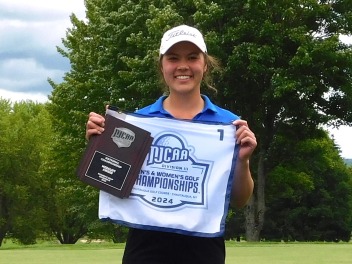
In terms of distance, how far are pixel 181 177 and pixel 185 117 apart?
30 centimetres

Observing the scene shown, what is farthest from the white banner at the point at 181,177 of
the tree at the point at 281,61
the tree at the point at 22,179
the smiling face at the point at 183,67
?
the tree at the point at 22,179

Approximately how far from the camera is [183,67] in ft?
12.5

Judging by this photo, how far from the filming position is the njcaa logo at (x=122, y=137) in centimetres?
391

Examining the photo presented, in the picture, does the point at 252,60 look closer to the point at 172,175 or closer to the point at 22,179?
the point at 172,175

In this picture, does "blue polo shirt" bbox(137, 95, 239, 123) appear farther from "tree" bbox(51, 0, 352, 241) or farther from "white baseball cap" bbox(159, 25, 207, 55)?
"tree" bbox(51, 0, 352, 241)

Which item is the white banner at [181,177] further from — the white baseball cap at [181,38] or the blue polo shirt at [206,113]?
the white baseball cap at [181,38]

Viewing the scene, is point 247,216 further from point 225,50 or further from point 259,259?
point 259,259

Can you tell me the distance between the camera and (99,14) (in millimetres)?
34844

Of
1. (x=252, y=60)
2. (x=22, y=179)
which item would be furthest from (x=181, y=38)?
(x=22, y=179)

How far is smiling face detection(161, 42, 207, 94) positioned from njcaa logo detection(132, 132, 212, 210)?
26 cm

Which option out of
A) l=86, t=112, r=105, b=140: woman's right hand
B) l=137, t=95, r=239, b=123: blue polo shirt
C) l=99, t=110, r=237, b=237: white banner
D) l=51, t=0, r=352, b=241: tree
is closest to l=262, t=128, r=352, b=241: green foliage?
l=51, t=0, r=352, b=241: tree

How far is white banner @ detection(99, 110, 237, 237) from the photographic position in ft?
12.6

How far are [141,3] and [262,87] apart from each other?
5.84m

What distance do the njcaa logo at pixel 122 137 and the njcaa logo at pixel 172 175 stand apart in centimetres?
12
